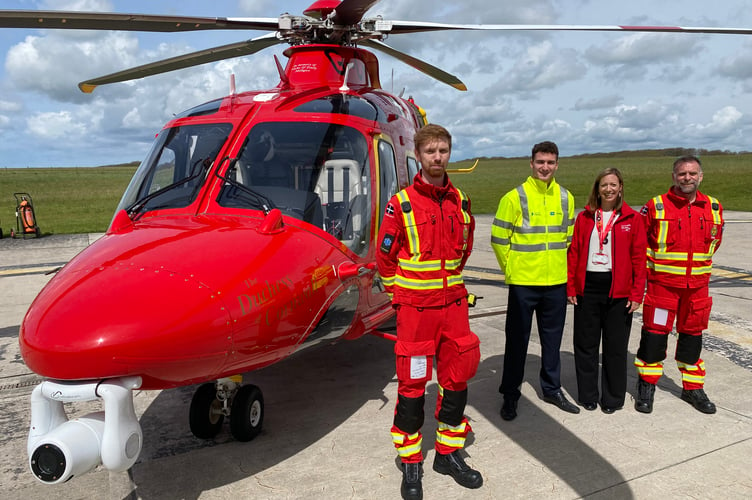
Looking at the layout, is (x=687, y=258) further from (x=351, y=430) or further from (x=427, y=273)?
(x=351, y=430)

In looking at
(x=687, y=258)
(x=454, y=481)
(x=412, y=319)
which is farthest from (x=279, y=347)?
(x=687, y=258)

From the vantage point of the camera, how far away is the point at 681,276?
4.34 metres

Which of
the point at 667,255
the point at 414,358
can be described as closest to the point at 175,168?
the point at 414,358

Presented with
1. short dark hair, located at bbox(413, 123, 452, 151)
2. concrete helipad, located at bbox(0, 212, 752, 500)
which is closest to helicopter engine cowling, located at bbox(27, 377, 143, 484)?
concrete helipad, located at bbox(0, 212, 752, 500)

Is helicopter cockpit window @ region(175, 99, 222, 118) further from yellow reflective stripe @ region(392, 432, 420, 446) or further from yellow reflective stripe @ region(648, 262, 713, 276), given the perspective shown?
yellow reflective stripe @ region(648, 262, 713, 276)

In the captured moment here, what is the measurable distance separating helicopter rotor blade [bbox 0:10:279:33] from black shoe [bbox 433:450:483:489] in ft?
12.3

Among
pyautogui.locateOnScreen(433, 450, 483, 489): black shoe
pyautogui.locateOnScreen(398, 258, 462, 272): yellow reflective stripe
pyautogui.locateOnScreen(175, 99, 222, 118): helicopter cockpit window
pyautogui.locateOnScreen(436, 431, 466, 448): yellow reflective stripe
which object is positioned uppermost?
pyautogui.locateOnScreen(175, 99, 222, 118): helicopter cockpit window

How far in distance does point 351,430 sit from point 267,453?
627 mm


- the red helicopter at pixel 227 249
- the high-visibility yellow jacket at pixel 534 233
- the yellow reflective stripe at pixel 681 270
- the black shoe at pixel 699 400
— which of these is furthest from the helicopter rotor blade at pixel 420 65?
the black shoe at pixel 699 400

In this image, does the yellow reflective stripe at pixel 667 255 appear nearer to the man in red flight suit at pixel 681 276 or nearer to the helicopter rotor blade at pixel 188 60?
the man in red flight suit at pixel 681 276

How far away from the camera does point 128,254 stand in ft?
10.1

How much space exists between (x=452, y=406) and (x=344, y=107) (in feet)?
8.28

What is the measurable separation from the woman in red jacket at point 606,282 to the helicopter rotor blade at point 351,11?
2218mm

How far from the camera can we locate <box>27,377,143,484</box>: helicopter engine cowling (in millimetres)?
2432
